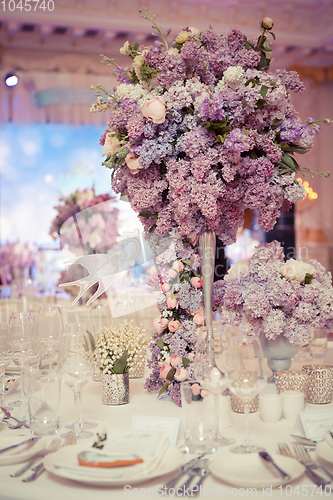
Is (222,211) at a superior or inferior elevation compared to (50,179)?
inferior

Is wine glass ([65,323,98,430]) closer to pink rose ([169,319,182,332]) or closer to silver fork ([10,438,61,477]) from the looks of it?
silver fork ([10,438,61,477])

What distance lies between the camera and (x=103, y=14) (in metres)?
6.56

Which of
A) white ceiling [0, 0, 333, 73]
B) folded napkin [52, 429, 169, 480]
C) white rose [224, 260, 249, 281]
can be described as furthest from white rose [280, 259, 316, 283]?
white ceiling [0, 0, 333, 73]

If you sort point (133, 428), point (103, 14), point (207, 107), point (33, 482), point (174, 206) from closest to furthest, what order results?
point (33, 482)
point (133, 428)
point (207, 107)
point (174, 206)
point (103, 14)

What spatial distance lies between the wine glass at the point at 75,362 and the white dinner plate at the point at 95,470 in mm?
180

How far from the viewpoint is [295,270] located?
1560 millimetres

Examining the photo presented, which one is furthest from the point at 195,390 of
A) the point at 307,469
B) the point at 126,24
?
the point at 126,24

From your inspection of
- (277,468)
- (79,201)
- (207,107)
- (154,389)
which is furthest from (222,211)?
(79,201)

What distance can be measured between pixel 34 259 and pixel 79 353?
18.7 ft

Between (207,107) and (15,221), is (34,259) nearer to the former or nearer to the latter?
(15,221)

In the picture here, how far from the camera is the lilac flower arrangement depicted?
4.65 ft

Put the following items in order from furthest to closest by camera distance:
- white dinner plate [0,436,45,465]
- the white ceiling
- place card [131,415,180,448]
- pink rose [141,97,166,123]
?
the white ceiling → pink rose [141,97,166,123] → place card [131,415,180,448] → white dinner plate [0,436,45,465]

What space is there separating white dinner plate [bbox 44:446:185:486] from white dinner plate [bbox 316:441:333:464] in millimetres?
276

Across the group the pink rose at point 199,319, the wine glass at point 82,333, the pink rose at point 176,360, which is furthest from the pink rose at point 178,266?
the wine glass at point 82,333
